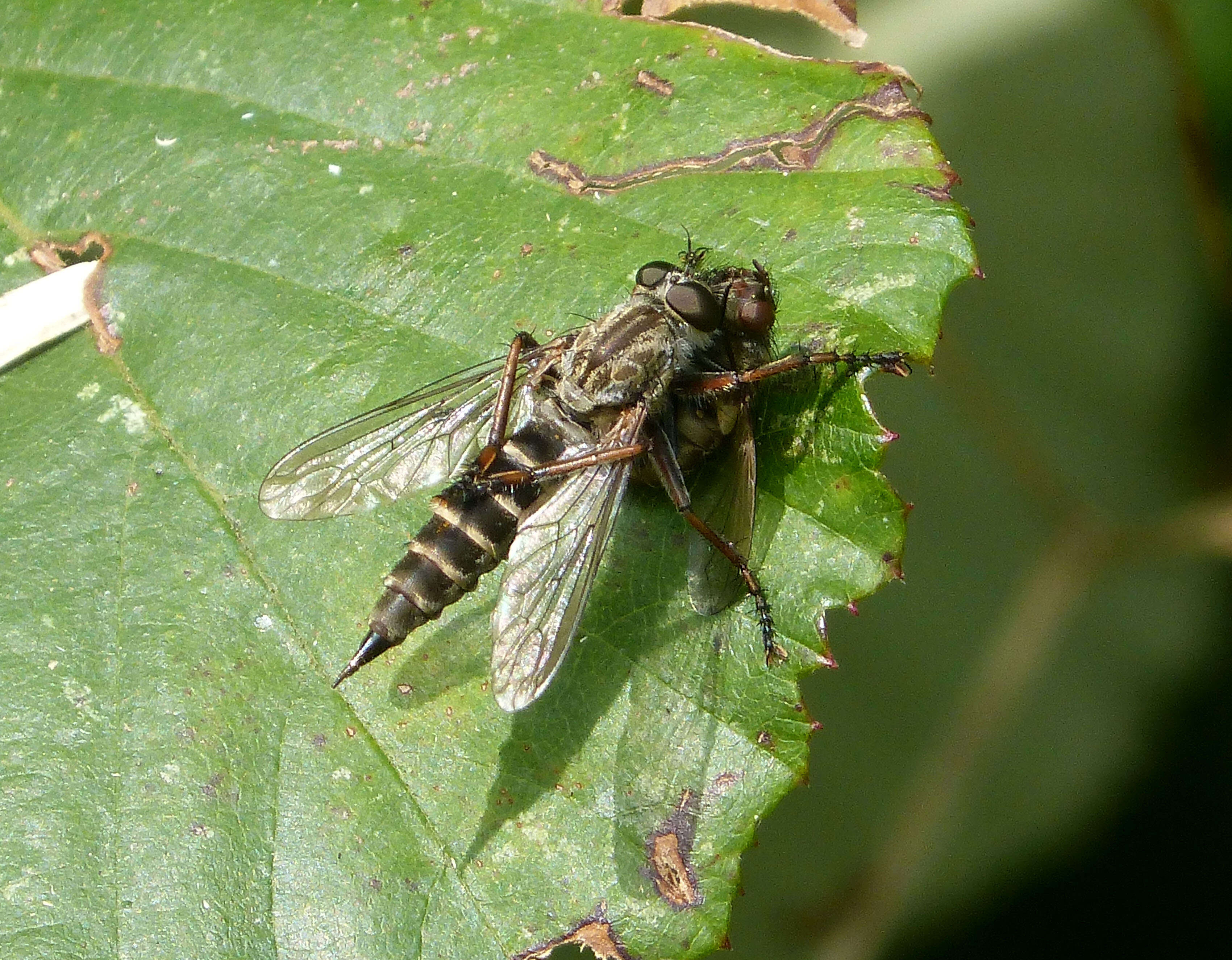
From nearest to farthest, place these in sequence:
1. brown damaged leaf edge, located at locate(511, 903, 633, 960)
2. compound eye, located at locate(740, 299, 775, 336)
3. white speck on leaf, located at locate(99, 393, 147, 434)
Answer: brown damaged leaf edge, located at locate(511, 903, 633, 960)
compound eye, located at locate(740, 299, 775, 336)
white speck on leaf, located at locate(99, 393, 147, 434)

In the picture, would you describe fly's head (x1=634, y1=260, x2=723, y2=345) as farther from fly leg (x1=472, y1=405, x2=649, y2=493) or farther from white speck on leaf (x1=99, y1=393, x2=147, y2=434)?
white speck on leaf (x1=99, y1=393, x2=147, y2=434)

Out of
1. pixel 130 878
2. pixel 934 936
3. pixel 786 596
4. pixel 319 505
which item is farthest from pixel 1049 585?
pixel 130 878

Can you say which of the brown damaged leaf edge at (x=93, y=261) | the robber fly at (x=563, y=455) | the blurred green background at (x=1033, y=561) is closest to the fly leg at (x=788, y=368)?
the robber fly at (x=563, y=455)

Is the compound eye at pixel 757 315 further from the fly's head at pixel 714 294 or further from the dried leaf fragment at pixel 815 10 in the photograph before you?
the dried leaf fragment at pixel 815 10

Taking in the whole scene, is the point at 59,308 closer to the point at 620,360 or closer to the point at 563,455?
the point at 563,455

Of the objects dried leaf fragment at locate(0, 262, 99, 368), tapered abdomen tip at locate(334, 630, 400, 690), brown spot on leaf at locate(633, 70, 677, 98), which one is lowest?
tapered abdomen tip at locate(334, 630, 400, 690)

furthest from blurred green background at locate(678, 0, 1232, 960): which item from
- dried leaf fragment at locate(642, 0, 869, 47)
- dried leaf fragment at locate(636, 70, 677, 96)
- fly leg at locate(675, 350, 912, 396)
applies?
fly leg at locate(675, 350, 912, 396)

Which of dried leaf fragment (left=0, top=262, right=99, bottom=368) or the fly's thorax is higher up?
A: the fly's thorax
